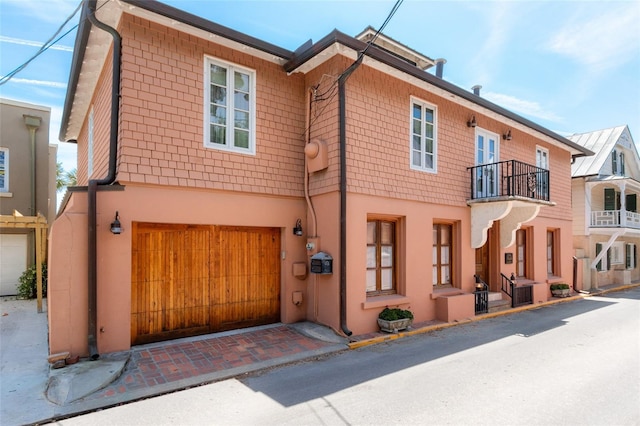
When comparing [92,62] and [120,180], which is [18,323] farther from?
[92,62]

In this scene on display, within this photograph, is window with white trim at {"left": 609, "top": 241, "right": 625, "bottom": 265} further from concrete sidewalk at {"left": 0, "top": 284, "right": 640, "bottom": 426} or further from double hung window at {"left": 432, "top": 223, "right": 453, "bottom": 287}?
concrete sidewalk at {"left": 0, "top": 284, "right": 640, "bottom": 426}

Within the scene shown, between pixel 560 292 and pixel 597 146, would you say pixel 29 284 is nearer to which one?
pixel 560 292

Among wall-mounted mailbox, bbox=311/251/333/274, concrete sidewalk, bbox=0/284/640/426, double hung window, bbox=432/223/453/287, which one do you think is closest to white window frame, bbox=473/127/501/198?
double hung window, bbox=432/223/453/287

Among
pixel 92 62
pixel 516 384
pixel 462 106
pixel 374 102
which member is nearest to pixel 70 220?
pixel 92 62

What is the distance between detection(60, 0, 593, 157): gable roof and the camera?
591cm

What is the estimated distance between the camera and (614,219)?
16234mm

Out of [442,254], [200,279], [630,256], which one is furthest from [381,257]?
[630,256]

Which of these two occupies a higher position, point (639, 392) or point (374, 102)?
point (374, 102)

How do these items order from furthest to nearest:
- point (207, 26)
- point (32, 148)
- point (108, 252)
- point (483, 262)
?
1. point (32, 148)
2. point (483, 262)
3. point (207, 26)
4. point (108, 252)

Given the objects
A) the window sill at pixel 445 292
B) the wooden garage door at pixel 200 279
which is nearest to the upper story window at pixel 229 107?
the wooden garage door at pixel 200 279

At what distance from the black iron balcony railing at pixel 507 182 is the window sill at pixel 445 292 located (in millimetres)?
2658

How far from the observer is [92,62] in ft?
24.8

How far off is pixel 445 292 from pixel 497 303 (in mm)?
2487

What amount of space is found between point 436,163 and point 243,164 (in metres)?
5.09
